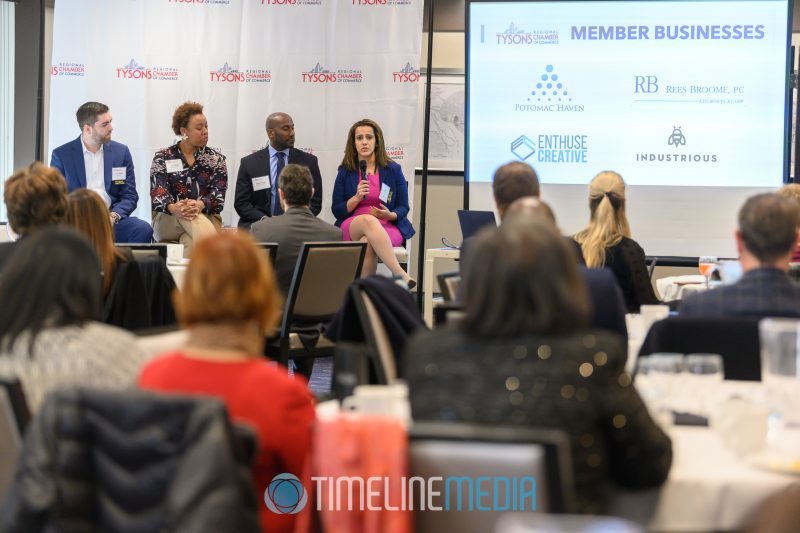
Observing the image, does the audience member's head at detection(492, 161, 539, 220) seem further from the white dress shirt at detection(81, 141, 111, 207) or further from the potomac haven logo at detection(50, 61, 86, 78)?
the potomac haven logo at detection(50, 61, 86, 78)

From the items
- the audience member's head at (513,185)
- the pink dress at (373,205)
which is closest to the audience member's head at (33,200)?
the audience member's head at (513,185)

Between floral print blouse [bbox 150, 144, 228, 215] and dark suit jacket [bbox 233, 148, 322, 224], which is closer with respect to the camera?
floral print blouse [bbox 150, 144, 228, 215]

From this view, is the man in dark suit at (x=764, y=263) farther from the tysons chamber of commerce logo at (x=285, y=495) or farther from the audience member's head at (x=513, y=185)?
the tysons chamber of commerce logo at (x=285, y=495)

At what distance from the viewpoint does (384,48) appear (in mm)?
8789

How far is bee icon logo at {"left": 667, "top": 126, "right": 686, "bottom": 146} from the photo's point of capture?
8.14m

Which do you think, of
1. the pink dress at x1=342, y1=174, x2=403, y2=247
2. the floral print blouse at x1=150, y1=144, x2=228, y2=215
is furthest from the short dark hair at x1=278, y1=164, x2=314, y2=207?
the floral print blouse at x1=150, y1=144, x2=228, y2=215

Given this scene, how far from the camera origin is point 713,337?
293 cm

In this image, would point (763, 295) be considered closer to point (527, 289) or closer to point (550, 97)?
point (527, 289)

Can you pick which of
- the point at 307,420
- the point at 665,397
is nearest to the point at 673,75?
the point at 665,397

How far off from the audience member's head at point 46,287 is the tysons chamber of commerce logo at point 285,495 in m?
0.55

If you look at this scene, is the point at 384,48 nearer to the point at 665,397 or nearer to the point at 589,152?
the point at 589,152

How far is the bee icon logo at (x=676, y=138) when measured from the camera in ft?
26.7

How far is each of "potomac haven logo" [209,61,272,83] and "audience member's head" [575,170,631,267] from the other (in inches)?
169

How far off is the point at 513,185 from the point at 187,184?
466 centimetres
